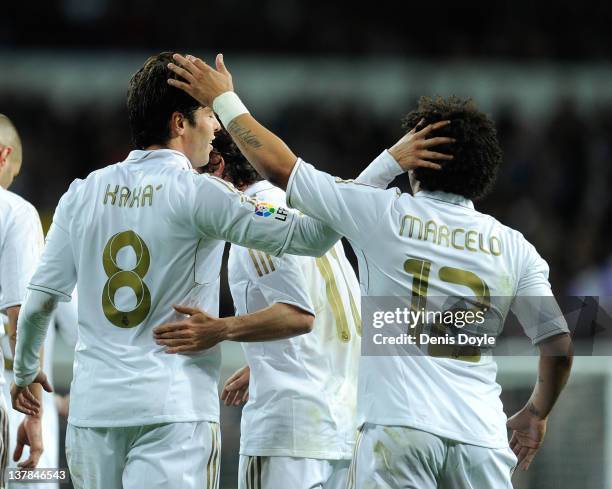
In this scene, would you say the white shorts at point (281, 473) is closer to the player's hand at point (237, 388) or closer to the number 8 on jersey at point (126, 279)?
the player's hand at point (237, 388)

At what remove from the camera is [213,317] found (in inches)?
157

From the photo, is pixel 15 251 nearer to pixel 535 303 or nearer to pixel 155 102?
pixel 155 102

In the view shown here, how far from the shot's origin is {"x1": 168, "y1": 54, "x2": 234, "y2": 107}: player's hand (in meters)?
4.11

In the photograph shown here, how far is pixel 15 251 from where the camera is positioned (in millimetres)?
4875

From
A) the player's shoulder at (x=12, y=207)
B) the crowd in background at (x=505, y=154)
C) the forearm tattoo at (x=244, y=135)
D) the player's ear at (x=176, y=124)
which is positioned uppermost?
the crowd in background at (x=505, y=154)

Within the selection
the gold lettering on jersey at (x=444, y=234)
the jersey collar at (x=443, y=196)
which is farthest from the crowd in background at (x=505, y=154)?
the gold lettering on jersey at (x=444, y=234)

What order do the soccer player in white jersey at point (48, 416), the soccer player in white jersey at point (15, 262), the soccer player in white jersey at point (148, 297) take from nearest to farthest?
the soccer player in white jersey at point (148, 297), the soccer player in white jersey at point (15, 262), the soccer player in white jersey at point (48, 416)

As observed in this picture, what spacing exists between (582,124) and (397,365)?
1199 cm

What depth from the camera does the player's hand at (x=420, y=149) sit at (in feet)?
13.4

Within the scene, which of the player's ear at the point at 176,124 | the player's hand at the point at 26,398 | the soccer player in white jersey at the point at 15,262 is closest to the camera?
the player's ear at the point at 176,124

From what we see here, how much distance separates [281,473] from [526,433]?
1.05 meters

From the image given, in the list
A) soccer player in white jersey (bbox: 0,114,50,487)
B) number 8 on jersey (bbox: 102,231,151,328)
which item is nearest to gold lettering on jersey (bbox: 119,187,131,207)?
number 8 on jersey (bbox: 102,231,151,328)

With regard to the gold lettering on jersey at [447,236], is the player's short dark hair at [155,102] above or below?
above

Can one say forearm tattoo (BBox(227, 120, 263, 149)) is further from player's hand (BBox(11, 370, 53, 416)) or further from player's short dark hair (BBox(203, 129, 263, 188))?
player's hand (BBox(11, 370, 53, 416))
